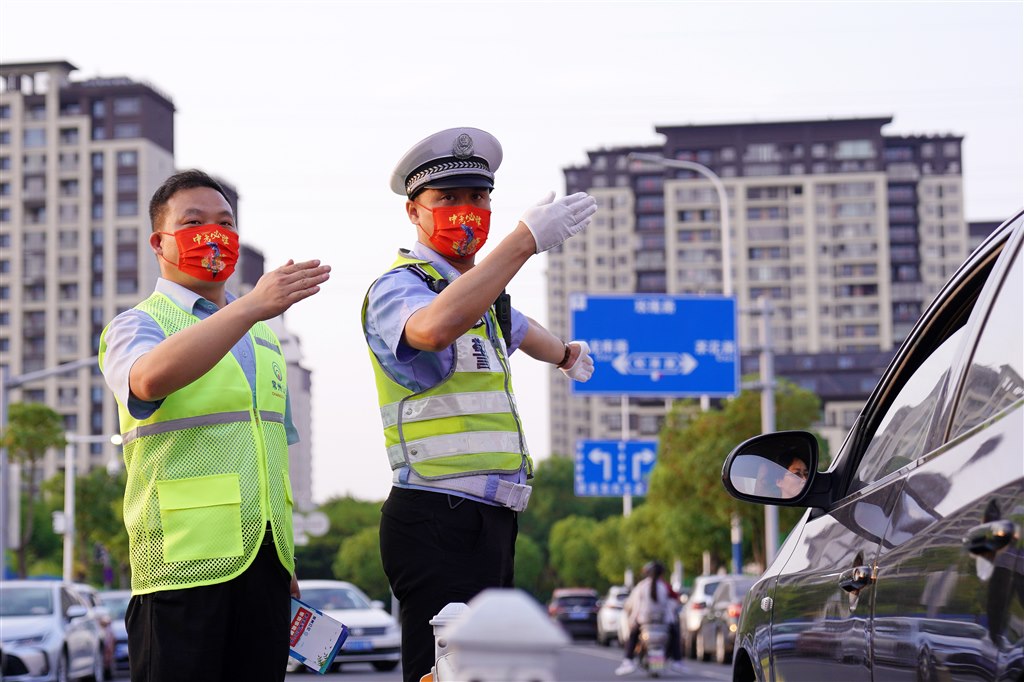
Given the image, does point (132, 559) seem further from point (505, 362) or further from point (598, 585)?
point (598, 585)

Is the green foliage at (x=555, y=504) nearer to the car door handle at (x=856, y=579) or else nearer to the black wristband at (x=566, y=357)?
the black wristband at (x=566, y=357)

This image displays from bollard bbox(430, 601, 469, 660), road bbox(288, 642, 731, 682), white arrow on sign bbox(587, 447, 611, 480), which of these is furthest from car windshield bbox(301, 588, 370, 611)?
bollard bbox(430, 601, 469, 660)

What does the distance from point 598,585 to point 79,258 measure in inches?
1788

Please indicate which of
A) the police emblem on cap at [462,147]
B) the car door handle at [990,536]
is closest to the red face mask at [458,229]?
the police emblem on cap at [462,147]

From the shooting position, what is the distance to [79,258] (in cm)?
12694

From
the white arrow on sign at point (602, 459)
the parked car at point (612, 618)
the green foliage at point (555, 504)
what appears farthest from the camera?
the green foliage at point (555, 504)

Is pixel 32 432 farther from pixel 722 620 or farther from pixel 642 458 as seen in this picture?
pixel 722 620

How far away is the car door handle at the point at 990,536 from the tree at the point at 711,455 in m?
32.1

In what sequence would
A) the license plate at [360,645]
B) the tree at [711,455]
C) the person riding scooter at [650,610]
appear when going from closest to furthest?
the license plate at [360,645], the person riding scooter at [650,610], the tree at [711,455]

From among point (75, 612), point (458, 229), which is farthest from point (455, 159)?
point (75, 612)

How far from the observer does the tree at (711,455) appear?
119ft

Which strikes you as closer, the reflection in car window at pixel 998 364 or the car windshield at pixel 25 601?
the reflection in car window at pixel 998 364

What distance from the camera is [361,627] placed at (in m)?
22.8

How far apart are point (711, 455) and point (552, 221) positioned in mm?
33384
